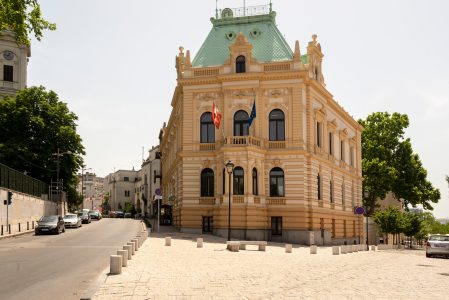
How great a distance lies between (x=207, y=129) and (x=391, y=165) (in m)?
33.1

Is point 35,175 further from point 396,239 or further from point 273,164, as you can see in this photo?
point 396,239

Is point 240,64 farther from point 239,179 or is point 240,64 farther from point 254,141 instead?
point 239,179

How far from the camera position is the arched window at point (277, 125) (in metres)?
43.1

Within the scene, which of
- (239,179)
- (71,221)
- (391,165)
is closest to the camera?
(239,179)

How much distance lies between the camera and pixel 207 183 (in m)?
43.8

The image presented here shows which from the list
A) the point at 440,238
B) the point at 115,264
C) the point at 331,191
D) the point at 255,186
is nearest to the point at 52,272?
the point at 115,264

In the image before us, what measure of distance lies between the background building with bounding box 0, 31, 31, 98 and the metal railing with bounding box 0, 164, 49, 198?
1842 centimetres

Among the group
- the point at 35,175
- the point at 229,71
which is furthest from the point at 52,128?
the point at 229,71

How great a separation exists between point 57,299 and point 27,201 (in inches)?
1562

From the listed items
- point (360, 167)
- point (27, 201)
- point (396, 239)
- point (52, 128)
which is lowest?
point (396, 239)

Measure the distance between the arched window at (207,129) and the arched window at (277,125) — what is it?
189 inches

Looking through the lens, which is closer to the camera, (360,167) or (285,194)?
(285,194)

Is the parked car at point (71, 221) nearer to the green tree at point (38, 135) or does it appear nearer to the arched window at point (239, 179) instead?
the green tree at point (38, 135)

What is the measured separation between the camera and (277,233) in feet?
139
